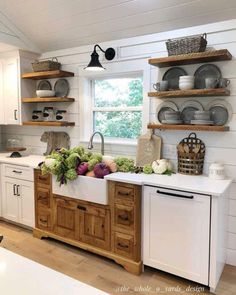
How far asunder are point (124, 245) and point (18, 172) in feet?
5.29

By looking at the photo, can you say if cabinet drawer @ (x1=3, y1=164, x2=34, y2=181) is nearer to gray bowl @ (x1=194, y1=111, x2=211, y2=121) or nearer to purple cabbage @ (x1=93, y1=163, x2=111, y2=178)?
purple cabbage @ (x1=93, y1=163, x2=111, y2=178)

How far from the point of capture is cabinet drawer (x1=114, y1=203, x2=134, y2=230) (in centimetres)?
239

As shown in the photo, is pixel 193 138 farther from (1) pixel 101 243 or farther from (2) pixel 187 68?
(1) pixel 101 243

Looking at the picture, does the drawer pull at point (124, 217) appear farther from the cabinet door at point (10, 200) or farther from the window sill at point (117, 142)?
the cabinet door at point (10, 200)

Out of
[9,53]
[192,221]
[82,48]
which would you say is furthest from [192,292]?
[9,53]

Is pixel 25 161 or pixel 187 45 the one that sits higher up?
pixel 187 45

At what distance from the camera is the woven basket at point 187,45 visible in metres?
2.37

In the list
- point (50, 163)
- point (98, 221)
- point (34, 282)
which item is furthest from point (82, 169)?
point (34, 282)

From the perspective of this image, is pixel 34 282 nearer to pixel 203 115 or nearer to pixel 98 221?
pixel 98 221

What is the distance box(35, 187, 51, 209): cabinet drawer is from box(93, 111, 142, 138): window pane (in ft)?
3.29

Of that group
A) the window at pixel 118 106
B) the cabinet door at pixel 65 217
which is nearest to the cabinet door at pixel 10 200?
the cabinet door at pixel 65 217

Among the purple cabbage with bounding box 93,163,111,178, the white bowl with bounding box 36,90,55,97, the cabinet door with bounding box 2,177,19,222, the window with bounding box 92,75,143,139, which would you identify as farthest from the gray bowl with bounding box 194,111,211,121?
the cabinet door with bounding box 2,177,19,222

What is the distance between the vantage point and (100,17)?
2846 mm

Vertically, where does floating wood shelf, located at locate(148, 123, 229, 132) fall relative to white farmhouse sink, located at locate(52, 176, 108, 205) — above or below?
above
